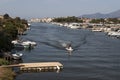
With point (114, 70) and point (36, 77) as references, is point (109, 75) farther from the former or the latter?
point (36, 77)

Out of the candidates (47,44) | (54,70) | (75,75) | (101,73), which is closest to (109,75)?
(101,73)

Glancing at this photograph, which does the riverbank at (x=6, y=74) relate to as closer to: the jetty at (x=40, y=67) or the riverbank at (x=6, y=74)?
the riverbank at (x=6, y=74)

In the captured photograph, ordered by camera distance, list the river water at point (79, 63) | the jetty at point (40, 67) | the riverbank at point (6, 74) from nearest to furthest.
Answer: the riverbank at point (6, 74)
the river water at point (79, 63)
the jetty at point (40, 67)

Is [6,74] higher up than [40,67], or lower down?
higher up

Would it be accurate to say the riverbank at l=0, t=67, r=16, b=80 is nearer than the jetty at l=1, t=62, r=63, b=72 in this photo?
Yes

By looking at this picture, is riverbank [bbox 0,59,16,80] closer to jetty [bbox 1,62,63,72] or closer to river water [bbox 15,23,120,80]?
river water [bbox 15,23,120,80]

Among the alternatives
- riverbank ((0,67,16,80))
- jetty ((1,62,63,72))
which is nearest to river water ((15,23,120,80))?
jetty ((1,62,63,72))

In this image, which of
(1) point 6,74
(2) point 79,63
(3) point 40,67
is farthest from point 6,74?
(2) point 79,63

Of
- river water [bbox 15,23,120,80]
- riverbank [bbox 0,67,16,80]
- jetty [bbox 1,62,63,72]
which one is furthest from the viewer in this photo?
Answer: jetty [bbox 1,62,63,72]

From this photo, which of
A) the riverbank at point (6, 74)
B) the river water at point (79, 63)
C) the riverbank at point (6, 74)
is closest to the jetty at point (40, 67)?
the river water at point (79, 63)

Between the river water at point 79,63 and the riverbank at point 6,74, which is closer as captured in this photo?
the riverbank at point 6,74

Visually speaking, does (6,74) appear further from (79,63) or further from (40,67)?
(79,63)

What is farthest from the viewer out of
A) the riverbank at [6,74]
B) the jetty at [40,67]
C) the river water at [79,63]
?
the jetty at [40,67]

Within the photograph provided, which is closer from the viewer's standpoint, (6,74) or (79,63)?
(6,74)
